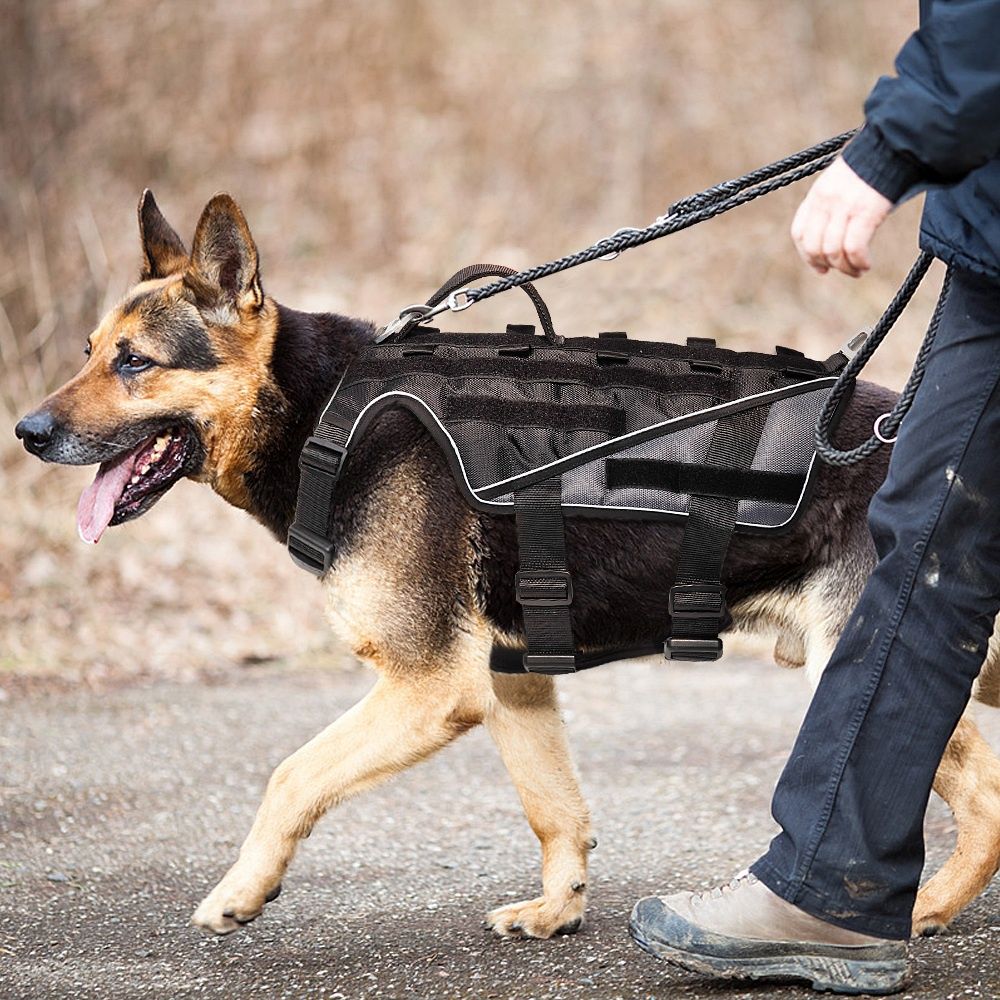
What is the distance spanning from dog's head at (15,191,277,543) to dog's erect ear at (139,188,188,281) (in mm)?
271

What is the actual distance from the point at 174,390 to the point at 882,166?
2.20m

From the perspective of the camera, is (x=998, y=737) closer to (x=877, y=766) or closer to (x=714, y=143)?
(x=877, y=766)

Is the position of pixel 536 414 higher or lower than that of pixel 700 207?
lower

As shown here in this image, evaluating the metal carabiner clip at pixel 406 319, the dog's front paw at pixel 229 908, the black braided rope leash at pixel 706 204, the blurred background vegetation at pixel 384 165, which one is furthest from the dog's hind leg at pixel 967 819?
the blurred background vegetation at pixel 384 165

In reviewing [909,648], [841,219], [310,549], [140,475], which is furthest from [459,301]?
[909,648]

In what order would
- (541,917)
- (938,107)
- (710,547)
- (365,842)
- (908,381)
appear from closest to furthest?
(938,107)
(908,381)
(710,547)
(541,917)
(365,842)

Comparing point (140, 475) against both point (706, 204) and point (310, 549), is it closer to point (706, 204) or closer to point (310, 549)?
point (310, 549)

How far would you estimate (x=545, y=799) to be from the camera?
13.1ft

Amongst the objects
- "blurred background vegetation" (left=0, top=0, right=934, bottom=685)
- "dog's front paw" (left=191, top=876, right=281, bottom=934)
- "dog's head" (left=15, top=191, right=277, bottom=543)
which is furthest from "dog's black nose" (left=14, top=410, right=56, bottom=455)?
"blurred background vegetation" (left=0, top=0, right=934, bottom=685)

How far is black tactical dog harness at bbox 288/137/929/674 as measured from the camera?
11.5 feet

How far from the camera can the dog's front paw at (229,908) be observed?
3334mm

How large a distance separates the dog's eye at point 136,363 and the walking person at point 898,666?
2070mm

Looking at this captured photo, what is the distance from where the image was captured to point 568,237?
13109 millimetres

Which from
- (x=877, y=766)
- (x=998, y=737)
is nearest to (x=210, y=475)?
→ (x=877, y=766)
